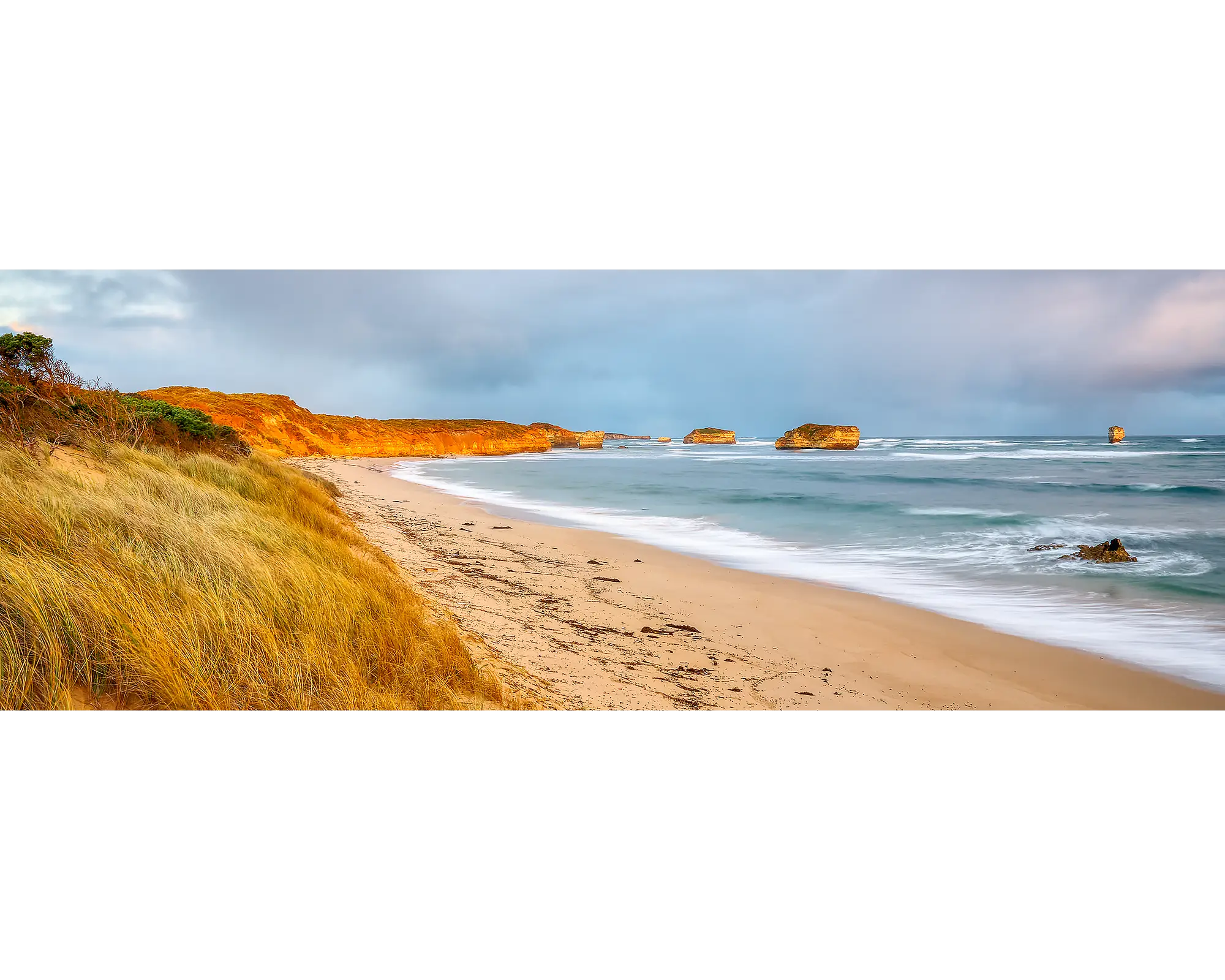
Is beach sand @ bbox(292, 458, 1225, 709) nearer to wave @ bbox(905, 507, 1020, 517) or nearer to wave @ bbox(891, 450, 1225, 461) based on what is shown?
wave @ bbox(905, 507, 1020, 517)

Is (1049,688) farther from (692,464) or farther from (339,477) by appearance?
(692,464)

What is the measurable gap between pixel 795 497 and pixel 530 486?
10113 mm

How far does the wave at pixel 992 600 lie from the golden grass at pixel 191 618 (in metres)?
5.62

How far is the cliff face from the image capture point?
26.4m

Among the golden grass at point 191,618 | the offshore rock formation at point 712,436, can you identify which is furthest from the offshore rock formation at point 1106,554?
the offshore rock formation at point 712,436

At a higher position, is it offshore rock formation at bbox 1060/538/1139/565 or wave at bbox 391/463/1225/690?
offshore rock formation at bbox 1060/538/1139/565

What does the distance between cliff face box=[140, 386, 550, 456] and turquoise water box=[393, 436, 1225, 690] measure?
8556 millimetres

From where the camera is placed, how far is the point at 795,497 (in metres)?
16.9

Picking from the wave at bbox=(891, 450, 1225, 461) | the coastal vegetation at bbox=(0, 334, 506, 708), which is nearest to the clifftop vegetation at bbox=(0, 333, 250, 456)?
the coastal vegetation at bbox=(0, 334, 506, 708)

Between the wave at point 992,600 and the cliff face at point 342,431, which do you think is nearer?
the wave at point 992,600

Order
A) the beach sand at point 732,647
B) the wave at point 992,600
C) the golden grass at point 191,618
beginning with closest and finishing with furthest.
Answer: the golden grass at point 191,618
the beach sand at point 732,647
the wave at point 992,600

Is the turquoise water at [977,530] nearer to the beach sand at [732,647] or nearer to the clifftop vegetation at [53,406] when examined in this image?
the beach sand at [732,647]

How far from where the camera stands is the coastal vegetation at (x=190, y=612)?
218cm
